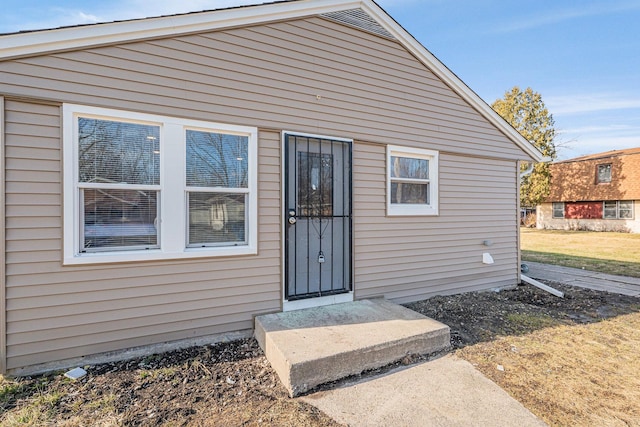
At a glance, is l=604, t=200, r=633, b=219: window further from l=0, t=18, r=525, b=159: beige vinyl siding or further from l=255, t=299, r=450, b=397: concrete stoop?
l=255, t=299, r=450, b=397: concrete stoop

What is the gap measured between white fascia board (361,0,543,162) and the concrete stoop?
12.6 feet

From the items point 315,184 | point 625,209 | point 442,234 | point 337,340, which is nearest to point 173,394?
point 337,340

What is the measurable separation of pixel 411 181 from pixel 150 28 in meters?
3.87

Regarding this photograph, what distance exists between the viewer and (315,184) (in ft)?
13.1

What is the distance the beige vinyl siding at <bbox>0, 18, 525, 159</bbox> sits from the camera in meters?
2.87

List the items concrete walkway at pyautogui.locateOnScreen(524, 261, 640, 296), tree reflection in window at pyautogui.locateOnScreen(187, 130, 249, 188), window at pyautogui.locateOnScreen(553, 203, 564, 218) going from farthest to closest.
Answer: window at pyautogui.locateOnScreen(553, 203, 564, 218)
concrete walkway at pyautogui.locateOnScreen(524, 261, 640, 296)
tree reflection in window at pyautogui.locateOnScreen(187, 130, 249, 188)

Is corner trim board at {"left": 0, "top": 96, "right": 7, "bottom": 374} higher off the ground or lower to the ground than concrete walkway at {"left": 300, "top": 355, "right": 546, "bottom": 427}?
higher

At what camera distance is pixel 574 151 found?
23.0 metres

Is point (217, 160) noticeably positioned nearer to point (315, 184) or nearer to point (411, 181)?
point (315, 184)

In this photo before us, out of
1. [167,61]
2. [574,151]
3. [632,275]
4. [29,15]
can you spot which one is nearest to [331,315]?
[167,61]

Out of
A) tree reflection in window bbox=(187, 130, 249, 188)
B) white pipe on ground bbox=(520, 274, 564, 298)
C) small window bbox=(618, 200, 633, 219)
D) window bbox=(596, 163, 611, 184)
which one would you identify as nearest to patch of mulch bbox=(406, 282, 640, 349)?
white pipe on ground bbox=(520, 274, 564, 298)

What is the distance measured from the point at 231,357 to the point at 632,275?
9321mm

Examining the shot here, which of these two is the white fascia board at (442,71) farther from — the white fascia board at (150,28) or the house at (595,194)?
the house at (595,194)

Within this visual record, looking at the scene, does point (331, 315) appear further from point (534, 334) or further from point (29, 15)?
point (29, 15)
